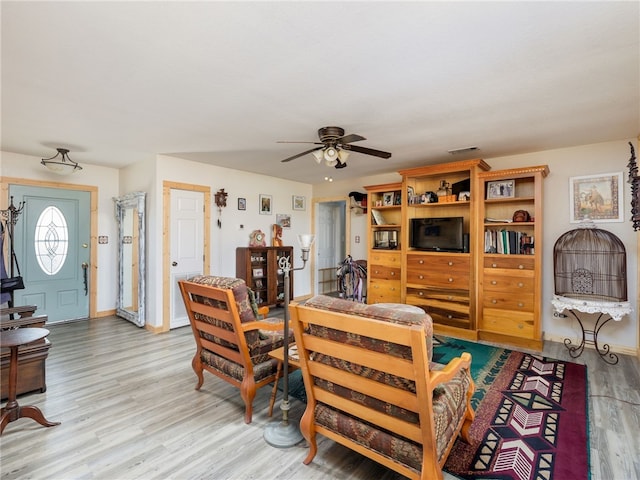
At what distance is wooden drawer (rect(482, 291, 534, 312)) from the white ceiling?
75.2 inches

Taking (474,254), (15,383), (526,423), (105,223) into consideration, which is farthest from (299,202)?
(526,423)

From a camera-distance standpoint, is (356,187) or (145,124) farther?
(356,187)

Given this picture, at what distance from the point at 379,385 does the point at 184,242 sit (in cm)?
402

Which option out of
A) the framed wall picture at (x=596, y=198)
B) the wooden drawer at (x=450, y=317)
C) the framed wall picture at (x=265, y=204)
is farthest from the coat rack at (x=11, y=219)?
the framed wall picture at (x=596, y=198)

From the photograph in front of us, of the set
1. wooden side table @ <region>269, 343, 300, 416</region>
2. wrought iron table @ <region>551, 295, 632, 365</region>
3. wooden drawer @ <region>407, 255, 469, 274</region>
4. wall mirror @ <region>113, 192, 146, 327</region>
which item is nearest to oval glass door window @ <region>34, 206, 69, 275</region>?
wall mirror @ <region>113, 192, 146, 327</region>

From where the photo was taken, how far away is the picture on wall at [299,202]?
6.54m

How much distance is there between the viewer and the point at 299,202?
6652 millimetres

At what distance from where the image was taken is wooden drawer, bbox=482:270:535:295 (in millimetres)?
3830

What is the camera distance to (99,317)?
514cm

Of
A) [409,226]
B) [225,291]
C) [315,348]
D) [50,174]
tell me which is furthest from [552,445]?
[50,174]

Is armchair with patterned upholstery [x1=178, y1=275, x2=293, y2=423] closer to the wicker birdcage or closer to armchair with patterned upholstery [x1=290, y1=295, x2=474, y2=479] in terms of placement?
armchair with patterned upholstery [x1=290, y1=295, x2=474, y2=479]

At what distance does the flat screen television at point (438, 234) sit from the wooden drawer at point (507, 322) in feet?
3.04

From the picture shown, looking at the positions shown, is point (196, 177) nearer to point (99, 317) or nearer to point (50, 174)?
point (50, 174)

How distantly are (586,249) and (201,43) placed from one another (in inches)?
184
